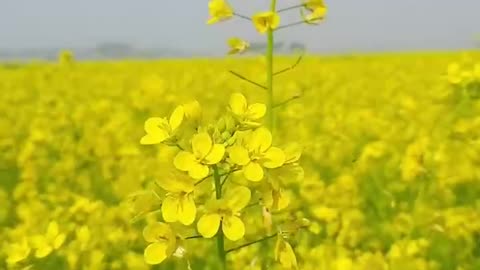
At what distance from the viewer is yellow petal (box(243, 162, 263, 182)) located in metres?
1.33

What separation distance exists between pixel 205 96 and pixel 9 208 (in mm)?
5400

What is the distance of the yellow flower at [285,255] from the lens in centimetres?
144

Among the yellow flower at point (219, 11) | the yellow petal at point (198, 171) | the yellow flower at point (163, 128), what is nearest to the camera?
the yellow petal at point (198, 171)


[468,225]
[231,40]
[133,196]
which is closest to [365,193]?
[468,225]

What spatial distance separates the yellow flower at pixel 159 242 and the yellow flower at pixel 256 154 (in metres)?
0.15

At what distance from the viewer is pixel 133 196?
1404 mm

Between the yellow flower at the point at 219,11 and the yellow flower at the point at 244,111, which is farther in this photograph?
the yellow flower at the point at 219,11

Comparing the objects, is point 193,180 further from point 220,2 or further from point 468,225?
point 468,225

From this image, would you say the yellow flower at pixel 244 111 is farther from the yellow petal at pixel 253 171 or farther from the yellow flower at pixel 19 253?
the yellow flower at pixel 19 253

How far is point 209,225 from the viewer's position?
1.33 metres

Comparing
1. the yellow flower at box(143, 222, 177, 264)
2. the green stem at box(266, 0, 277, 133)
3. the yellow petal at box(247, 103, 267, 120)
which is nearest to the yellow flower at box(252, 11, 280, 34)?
the green stem at box(266, 0, 277, 133)

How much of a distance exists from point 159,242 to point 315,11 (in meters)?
0.97

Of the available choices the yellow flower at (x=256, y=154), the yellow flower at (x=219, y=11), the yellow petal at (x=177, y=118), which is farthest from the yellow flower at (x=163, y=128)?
the yellow flower at (x=219, y=11)

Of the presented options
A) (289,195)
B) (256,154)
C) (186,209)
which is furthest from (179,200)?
(289,195)
